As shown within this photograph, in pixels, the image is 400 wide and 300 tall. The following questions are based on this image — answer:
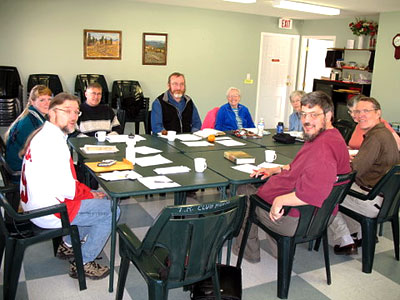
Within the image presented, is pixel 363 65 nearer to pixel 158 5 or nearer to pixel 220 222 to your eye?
pixel 158 5

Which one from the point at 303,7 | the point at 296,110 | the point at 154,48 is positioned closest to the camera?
the point at 296,110

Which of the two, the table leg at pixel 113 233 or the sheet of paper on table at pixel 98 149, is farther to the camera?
the sheet of paper on table at pixel 98 149

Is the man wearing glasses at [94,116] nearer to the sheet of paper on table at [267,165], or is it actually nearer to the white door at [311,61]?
the sheet of paper on table at [267,165]

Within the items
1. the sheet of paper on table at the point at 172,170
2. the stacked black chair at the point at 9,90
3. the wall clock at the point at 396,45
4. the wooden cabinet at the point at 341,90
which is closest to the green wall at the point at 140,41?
the stacked black chair at the point at 9,90

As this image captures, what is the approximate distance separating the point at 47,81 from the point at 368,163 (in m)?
5.80

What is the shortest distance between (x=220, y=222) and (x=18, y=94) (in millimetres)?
5891

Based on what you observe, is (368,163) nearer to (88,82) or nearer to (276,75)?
(88,82)

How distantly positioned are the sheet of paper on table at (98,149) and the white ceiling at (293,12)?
4.52 metres

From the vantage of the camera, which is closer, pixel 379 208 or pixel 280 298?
pixel 280 298

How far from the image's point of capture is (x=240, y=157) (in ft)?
11.4

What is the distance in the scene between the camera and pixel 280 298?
110 inches

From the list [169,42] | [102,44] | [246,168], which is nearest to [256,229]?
[246,168]

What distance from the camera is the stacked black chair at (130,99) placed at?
7.47 m

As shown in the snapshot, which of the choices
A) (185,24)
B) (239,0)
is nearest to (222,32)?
(185,24)
